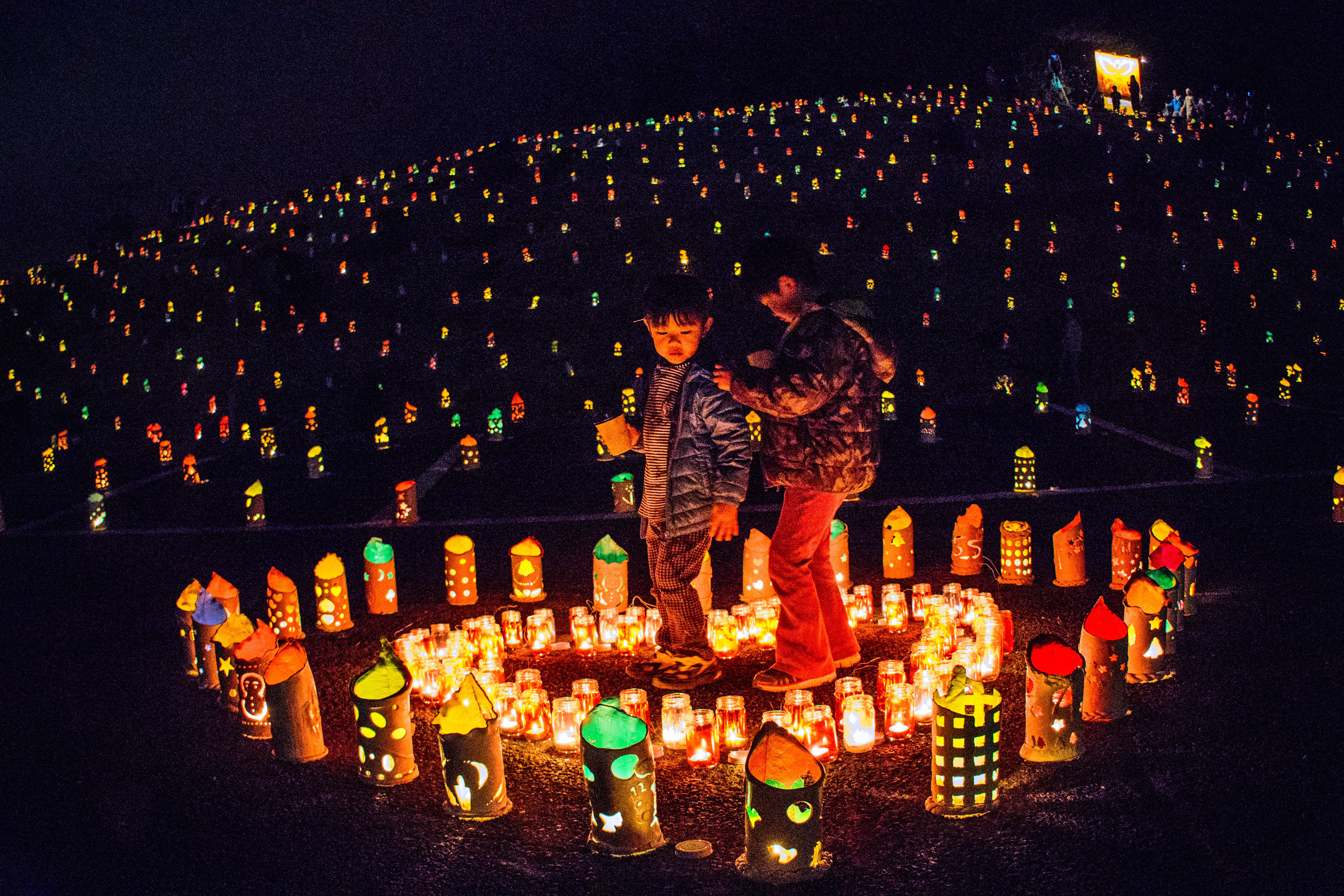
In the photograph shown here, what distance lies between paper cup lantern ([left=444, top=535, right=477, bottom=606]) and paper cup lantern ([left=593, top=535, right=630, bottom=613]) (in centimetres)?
96

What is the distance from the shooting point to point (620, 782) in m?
4.22

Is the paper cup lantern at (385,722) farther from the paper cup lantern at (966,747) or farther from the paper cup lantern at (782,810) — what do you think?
the paper cup lantern at (966,747)

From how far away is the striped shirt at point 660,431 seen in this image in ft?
19.9

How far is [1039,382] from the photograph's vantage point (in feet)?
66.8

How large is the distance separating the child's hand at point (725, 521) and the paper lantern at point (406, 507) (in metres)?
5.58

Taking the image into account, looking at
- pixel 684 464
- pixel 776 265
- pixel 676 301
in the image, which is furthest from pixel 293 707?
pixel 776 265

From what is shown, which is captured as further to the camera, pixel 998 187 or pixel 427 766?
pixel 998 187

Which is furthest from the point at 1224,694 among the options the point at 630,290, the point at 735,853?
the point at 630,290

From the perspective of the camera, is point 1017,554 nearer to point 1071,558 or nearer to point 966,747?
point 1071,558

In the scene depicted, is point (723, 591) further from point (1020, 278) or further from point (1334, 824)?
point (1020, 278)

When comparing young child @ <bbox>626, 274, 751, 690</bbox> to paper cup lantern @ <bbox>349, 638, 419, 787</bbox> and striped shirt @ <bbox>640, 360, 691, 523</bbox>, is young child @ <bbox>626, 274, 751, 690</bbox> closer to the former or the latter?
striped shirt @ <bbox>640, 360, 691, 523</bbox>

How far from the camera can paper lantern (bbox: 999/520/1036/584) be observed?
25.2 feet

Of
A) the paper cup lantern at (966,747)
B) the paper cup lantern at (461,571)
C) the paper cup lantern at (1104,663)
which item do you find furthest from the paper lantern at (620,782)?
the paper cup lantern at (461,571)

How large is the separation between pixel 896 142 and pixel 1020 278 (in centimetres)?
948
